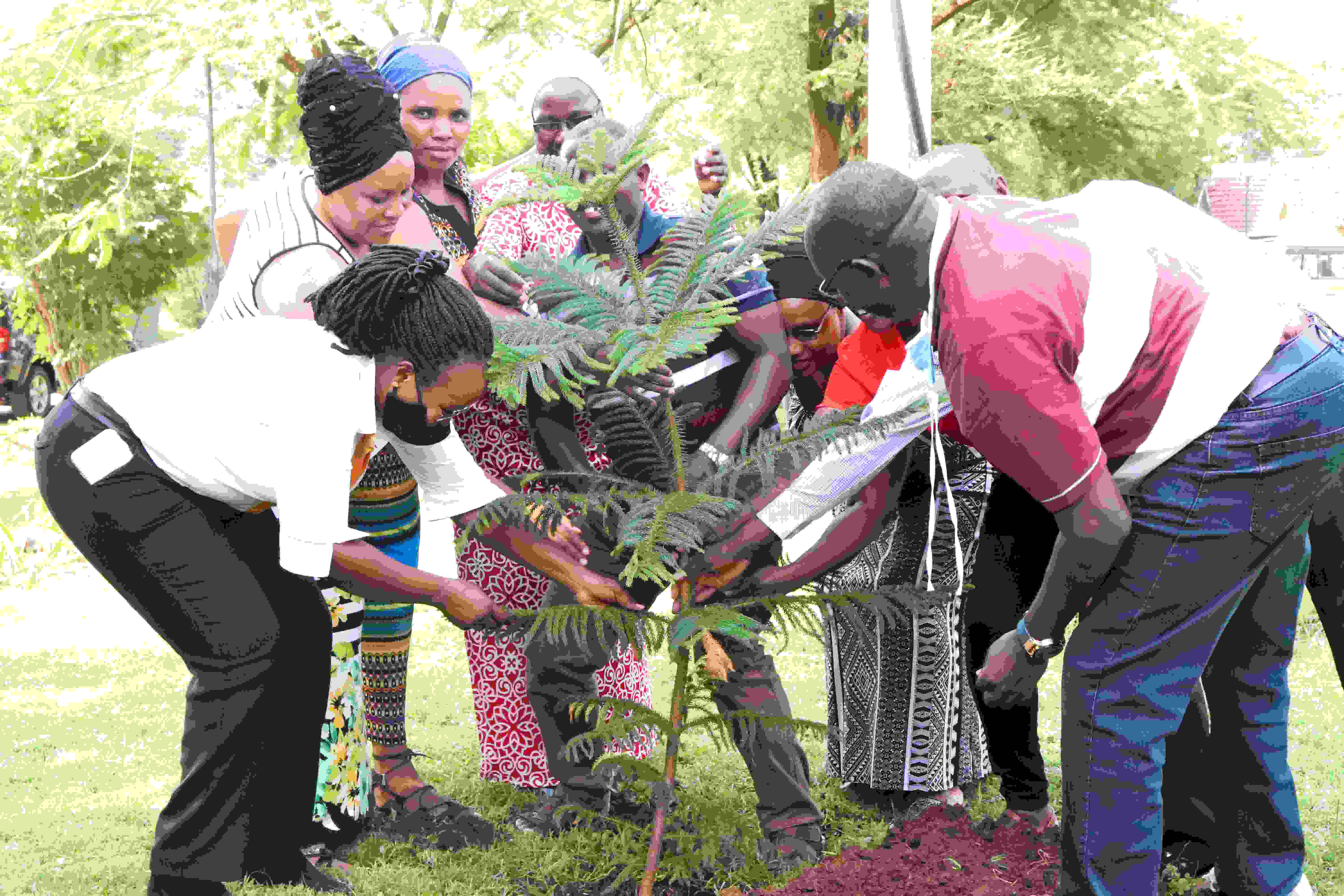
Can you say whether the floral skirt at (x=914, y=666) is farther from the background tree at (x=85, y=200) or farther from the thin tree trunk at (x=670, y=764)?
the background tree at (x=85, y=200)

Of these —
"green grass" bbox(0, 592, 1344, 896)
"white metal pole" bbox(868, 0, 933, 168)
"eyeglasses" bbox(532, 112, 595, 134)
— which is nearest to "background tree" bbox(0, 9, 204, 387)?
"green grass" bbox(0, 592, 1344, 896)

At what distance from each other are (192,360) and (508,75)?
6675 millimetres

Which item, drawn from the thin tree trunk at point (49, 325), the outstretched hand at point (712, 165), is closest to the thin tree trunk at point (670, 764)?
the outstretched hand at point (712, 165)

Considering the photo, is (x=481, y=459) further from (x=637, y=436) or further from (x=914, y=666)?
(x=914, y=666)

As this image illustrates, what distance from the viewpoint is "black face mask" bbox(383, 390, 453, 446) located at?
287cm

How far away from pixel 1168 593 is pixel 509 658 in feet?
6.99

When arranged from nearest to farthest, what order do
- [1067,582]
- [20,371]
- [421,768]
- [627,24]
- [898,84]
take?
[1067,582], [898,84], [421,768], [627,24], [20,371]

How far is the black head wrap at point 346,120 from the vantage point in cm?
321

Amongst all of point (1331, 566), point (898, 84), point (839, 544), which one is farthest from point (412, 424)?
point (898, 84)

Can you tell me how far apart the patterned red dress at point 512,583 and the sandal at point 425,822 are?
0.30m

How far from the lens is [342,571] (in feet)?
9.83

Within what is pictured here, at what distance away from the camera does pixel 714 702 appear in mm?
3148

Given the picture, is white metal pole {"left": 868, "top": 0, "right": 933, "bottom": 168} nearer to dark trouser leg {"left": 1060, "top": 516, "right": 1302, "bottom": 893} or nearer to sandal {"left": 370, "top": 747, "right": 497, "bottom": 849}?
dark trouser leg {"left": 1060, "top": 516, "right": 1302, "bottom": 893}

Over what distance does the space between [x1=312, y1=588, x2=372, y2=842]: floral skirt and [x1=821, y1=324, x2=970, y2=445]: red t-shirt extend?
4.53 feet
